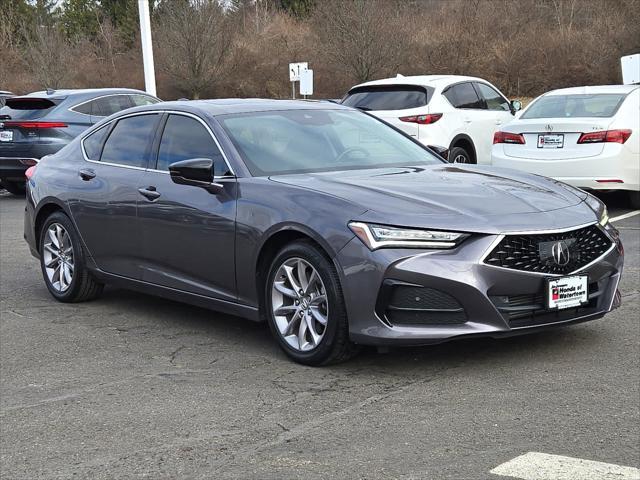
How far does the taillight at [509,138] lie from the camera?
40.4ft

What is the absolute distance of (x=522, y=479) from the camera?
3912 mm

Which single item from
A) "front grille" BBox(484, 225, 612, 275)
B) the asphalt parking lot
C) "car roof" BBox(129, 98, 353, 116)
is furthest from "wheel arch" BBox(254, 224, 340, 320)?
"car roof" BBox(129, 98, 353, 116)

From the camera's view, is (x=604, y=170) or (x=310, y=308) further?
(x=604, y=170)

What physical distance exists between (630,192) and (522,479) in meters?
9.13

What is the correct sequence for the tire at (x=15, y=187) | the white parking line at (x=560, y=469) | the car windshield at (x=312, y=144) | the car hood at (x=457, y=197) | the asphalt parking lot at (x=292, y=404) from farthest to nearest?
the tire at (x=15, y=187) → the car windshield at (x=312, y=144) → the car hood at (x=457, y=197) → the asphalt parking lot at (x=292, y=404) → the white parking line at (x=560, y=469)

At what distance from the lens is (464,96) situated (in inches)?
595

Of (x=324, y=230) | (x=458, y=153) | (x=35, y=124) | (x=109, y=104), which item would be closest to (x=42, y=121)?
(x=35, y=124)

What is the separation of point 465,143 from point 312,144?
8.75 m

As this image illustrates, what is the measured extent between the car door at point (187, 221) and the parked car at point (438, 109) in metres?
7.45

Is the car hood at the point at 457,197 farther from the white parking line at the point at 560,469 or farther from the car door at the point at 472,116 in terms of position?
the car door at the point at 472,116

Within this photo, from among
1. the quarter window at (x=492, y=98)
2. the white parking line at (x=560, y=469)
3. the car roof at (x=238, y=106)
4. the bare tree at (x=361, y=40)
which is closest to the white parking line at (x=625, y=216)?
the quarter window at (x=492, y=98)

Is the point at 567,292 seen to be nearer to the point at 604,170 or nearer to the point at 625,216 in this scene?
the point at 604,170

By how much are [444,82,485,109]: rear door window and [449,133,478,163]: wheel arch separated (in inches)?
18.4

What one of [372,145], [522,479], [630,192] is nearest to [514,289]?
[522,479]
